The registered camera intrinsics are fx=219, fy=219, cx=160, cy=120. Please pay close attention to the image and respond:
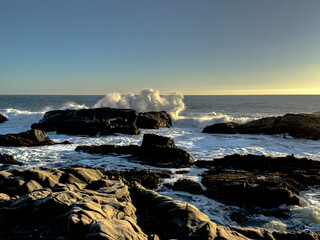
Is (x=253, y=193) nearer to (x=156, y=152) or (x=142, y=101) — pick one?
(x=156, y=152)

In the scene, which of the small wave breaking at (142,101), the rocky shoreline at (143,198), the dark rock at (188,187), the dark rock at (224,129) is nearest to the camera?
the rocky shoreline at (143,198)

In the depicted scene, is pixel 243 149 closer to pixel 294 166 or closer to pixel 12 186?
pixel 294 166

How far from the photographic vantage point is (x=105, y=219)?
3.66m

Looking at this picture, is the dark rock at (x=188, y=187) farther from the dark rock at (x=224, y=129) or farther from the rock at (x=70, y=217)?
the dark rock at (x=224, y=129)

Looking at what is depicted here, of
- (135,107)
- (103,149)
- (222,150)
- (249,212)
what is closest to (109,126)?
(103,149)

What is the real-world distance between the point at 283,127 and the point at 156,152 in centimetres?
1468

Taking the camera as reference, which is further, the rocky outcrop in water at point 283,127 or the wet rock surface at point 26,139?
the rocky outcrop in water at point 283,127

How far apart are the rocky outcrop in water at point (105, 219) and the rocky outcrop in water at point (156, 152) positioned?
239 inches

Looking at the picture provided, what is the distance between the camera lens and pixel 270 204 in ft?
20.8

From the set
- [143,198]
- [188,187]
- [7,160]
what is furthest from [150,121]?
[143,198]

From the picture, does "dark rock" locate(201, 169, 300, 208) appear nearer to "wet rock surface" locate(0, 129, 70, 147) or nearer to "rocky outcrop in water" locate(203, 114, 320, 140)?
"wet rock surface" locate(0, 129, 70, 147)

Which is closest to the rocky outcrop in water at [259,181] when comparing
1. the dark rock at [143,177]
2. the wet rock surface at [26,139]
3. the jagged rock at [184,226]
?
the dark rock at [143,177]

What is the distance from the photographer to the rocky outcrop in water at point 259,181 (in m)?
6.53

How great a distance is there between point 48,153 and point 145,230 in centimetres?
1078
